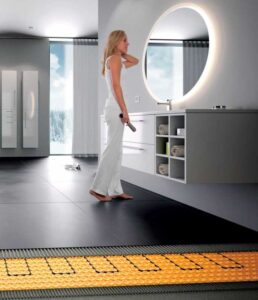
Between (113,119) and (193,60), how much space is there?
1.02 meters

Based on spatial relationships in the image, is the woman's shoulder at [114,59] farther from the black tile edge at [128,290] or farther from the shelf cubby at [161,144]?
the black tile edge at [128,290]

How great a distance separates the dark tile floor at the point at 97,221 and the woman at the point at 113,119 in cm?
22

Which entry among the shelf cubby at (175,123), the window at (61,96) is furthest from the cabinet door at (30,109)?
the shelf cubby at (175,123)

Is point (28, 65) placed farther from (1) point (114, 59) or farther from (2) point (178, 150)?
(2) point (178, 150)

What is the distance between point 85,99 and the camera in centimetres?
1539

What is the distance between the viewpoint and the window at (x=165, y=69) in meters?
6.38

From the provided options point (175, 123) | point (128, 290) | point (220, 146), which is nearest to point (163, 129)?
point (175, 123)

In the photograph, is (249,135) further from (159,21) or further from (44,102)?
(44,102)

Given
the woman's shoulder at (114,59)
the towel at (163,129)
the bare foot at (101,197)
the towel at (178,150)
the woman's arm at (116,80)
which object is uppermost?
the woman's shoulder at (114,59)

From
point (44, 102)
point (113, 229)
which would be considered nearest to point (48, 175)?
point (113, 229)

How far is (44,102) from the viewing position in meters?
15.2

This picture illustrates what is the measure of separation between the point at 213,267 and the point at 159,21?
166 inches

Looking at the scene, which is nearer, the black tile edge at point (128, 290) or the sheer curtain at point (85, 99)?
the black tile edge at point (128, 290)

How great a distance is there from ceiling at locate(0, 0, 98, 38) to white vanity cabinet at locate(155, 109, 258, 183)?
7082 mm
